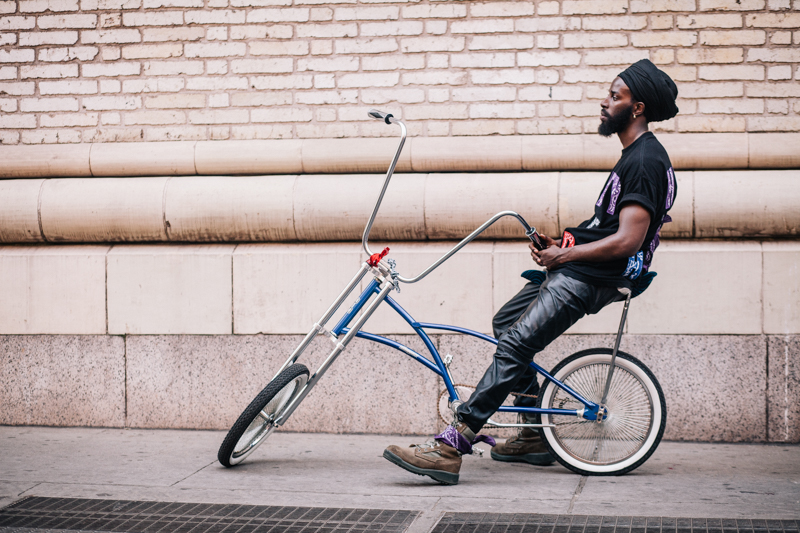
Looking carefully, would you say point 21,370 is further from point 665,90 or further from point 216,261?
point 665,90

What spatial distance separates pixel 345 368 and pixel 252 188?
1388mm

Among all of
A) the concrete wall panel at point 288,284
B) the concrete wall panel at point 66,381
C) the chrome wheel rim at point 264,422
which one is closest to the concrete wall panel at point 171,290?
the concrete wall panel at point 288,284

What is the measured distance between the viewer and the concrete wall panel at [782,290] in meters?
5.04

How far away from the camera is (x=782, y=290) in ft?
16.6

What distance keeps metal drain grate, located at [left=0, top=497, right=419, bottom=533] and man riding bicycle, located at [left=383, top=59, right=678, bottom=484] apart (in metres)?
0.56

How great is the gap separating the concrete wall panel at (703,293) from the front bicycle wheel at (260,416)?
2194 millimetres

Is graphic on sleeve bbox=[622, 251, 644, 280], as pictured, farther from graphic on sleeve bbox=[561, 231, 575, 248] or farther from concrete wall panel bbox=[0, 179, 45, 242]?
concrete wall panel bbox=[0, 179, 45, 242]

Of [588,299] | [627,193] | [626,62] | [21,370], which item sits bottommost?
[21,370]

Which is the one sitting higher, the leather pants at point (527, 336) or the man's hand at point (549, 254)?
the man's hand at point (549, 254)

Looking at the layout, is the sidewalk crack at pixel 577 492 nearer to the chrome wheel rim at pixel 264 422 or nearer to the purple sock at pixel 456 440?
the purple sock at pixel 456 440

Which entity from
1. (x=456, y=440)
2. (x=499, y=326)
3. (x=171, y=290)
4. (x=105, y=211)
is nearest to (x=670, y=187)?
(x=499, y=326)

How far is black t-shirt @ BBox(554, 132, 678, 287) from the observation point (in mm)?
3885

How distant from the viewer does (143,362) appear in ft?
18.3

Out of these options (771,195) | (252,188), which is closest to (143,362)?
(252,188)
